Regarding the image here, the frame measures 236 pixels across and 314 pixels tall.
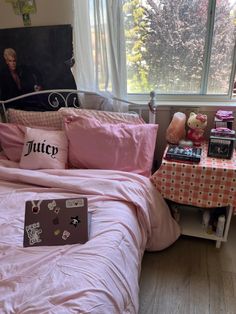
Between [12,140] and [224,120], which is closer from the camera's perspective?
[224,120]

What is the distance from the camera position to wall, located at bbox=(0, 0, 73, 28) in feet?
6.07

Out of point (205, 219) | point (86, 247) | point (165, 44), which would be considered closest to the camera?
point (86, 247)

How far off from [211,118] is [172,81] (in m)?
0.41

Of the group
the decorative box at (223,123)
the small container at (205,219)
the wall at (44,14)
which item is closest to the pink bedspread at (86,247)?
the small container at (205,219)

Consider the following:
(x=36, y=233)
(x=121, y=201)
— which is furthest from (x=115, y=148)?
(x=36, y=233)

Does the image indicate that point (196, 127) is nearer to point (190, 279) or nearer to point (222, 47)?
point (222, 47)

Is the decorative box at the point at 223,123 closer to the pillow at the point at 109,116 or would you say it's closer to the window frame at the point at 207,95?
the window frame at the point at 207,95

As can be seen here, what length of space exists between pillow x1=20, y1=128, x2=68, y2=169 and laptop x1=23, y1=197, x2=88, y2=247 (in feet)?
A: 1.86

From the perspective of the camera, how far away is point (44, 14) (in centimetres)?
190

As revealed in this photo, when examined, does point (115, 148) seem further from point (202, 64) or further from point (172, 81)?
point (202, 64)

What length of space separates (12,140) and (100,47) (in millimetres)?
919

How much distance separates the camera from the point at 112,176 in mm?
1556

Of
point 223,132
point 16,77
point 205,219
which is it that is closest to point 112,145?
point 223,132

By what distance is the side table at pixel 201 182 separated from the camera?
1496 millimetres
